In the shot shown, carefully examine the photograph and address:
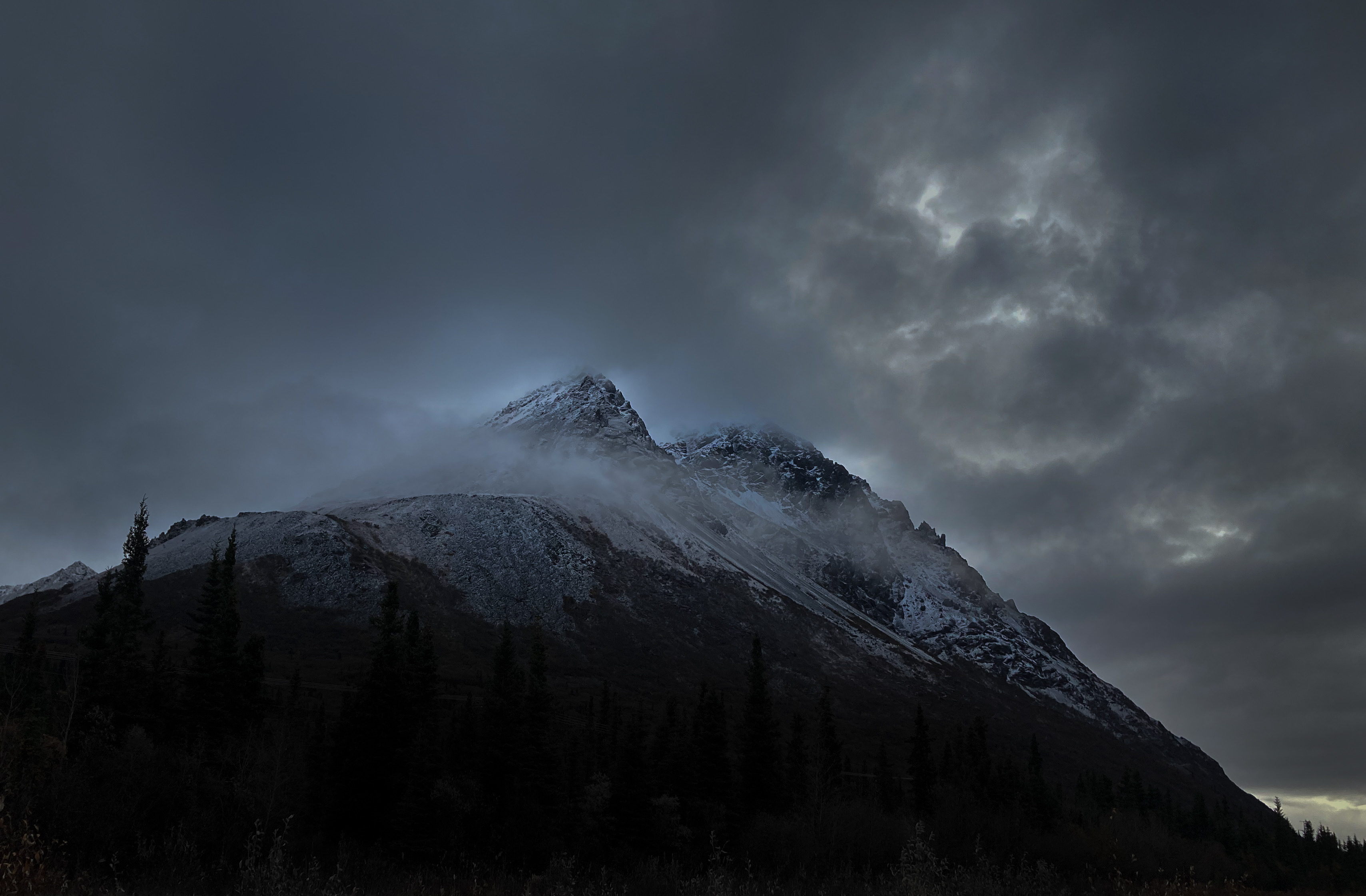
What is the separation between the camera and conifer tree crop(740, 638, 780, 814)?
230 ft

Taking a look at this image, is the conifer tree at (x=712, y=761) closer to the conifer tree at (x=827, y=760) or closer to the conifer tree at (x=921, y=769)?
the conifer tree at (x=827, y=760)

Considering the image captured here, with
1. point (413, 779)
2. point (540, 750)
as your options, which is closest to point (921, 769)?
point (540, 750)

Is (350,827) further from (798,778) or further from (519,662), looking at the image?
(519,662)

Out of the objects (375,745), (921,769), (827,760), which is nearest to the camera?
(375,745)

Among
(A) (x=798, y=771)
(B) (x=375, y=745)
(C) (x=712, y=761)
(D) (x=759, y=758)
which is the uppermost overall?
(B) (x=375, y=745)

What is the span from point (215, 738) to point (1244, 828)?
7070 inches

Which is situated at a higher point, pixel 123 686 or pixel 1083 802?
pixel 123 686

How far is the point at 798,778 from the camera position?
8162 cm

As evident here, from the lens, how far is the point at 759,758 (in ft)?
236

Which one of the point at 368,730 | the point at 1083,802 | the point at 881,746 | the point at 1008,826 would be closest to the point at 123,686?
the point at 368,730

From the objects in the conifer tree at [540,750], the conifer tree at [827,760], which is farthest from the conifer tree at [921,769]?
the conifer tree at [540,750]

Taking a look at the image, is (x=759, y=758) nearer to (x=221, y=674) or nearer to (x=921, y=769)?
(x=921, y=769)

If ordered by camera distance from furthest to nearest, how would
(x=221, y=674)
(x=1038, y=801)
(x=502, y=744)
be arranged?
1. (x=1038, y=801)
2. (x=221, y=674)
3. (x=502, y=744)

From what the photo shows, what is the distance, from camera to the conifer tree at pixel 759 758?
7006cm
